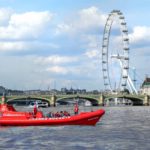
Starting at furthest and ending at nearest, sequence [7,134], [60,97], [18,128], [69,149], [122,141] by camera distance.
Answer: [60,97] → [18,128] → [7,134] → [122,141] → [69,149]

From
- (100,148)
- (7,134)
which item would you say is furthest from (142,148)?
(7,134)

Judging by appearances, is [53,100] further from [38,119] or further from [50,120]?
[50,120]

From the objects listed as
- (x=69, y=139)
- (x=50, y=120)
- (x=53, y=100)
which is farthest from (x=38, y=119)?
(x=53, y=100)

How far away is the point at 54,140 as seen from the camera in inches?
2036

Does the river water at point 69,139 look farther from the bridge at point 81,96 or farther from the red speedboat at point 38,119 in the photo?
the bridge at point 81,96

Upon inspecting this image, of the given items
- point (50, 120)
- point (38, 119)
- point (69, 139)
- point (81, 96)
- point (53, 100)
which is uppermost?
point (81, 96)

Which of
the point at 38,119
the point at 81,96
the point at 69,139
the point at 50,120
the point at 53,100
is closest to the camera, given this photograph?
the point at 69,139

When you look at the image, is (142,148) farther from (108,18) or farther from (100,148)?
(108,18)

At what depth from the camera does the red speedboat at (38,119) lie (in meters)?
67.1

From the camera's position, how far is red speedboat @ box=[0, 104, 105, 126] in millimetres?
67125

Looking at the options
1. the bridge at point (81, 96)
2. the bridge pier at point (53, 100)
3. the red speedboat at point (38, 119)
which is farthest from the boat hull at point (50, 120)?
the bridge pier at point (53, 100)

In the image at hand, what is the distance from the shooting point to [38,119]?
67.1m

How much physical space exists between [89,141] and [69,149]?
6.31m

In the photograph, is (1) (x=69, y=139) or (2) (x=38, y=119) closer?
(1) (x=69, y=139)
